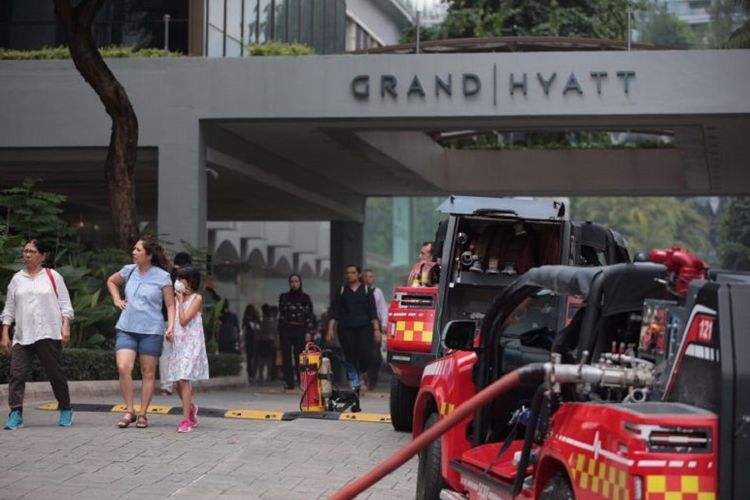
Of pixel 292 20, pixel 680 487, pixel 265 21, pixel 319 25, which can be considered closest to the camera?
pixel 680 487

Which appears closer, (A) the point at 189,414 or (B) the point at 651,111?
(A) the point at 189,414

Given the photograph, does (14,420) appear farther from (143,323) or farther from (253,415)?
(253,415)

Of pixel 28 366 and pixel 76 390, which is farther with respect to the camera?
pixel 76 390

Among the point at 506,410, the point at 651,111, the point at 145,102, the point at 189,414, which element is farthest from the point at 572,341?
the point at 145,102

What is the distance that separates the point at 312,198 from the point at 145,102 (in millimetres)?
9808

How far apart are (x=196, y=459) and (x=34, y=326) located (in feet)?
7.50

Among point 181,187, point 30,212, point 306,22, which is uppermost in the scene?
point 306,22

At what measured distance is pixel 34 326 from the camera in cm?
1184

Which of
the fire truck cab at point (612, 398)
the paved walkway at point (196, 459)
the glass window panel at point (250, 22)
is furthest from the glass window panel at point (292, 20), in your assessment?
the fire truck cab at point (612, 398)

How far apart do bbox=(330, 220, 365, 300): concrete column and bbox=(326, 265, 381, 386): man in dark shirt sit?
14.3 meters

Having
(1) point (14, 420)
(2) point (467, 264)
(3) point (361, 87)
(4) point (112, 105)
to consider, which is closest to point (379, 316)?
(3) point (361, 87)

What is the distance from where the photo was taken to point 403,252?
9731 cm

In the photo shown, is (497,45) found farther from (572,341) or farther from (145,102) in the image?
(572,341)

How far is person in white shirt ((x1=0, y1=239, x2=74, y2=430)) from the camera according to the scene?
11.8 m
